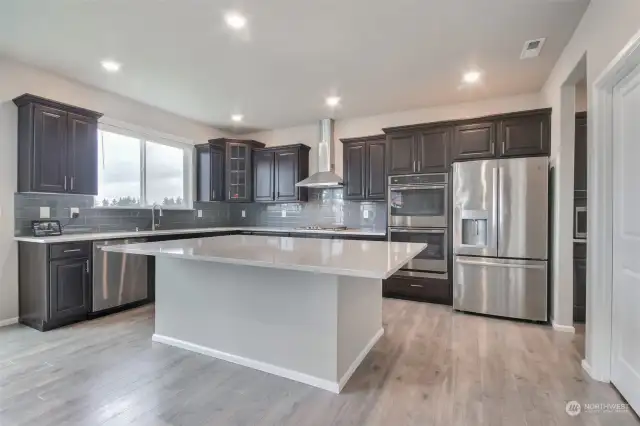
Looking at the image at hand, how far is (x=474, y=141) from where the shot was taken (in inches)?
148

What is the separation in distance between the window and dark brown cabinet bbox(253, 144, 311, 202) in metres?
1.14

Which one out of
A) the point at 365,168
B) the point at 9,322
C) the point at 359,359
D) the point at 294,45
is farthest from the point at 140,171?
the point at 359,359

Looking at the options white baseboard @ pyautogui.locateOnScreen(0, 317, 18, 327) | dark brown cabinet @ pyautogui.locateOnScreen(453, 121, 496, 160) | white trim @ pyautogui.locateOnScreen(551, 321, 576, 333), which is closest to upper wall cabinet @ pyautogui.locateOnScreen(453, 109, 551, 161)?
dark brown cabinet @ pyautogui.locateOnScreen(453, 121, 496, 160)

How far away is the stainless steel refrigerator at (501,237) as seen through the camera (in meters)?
3.30

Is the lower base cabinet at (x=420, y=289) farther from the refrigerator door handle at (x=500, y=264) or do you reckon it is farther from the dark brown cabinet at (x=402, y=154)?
the dark brown cabinet at (x=402, y=154)

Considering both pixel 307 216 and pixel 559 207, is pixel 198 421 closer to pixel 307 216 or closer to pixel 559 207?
pixel 559 207

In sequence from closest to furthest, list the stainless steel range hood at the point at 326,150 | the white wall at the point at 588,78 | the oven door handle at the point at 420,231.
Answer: the white wall at the point at 588,78
the oven door handle at the point at 420,231
the stainless steel range hood at the point at 326,150

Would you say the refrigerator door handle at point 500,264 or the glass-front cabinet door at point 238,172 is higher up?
the glass-front cabinet door at point 238,172

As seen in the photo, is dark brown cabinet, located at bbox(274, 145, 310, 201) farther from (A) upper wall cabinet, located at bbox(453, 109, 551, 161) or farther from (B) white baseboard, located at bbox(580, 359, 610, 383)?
(B) white baseboard, located at bbox(580, 359, 610, 383)

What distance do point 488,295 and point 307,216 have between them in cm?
302

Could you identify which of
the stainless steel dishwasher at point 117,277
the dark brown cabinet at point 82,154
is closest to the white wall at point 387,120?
the dark brown cabinet at point 82,154

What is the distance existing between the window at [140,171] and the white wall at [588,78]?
16.2 feet

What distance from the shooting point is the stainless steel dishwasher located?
11.2 feet

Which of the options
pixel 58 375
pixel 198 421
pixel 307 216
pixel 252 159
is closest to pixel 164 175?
pixel 252 159
